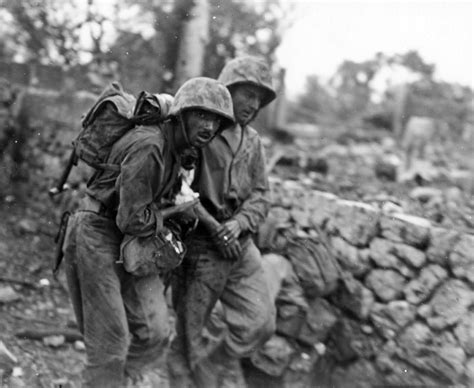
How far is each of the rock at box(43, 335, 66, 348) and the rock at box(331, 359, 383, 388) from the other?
7.64ft

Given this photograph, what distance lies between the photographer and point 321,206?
5.46 meters

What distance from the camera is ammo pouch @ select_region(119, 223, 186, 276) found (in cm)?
320

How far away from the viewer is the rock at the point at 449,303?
4.34 m

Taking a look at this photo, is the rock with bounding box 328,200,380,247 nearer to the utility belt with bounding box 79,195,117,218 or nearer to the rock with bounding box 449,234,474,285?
the rock with bounding box 449,234,474,285

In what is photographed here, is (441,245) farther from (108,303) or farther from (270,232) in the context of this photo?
(108,303)

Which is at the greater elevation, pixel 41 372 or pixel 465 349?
pixel 465 349

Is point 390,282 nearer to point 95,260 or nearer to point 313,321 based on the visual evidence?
point 313,321

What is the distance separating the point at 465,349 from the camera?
426 centimetres

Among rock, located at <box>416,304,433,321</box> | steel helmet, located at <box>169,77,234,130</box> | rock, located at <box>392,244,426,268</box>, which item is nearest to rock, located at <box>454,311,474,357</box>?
rock, located at <box>416,304,433,321</box>

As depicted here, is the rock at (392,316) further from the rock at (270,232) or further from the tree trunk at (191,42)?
the tree trunk at (191,42)

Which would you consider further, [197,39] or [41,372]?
[197,39]

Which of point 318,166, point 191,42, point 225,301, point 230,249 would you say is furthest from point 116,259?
point 318,166

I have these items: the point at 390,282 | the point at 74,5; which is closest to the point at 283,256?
the point at 390,282

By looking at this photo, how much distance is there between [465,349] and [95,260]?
285cm
